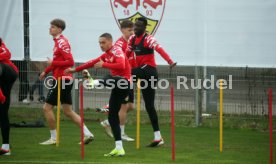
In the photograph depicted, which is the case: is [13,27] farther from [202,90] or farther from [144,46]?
[144,46]

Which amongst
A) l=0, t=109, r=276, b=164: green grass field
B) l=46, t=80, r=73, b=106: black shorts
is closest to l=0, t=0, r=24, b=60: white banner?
l=0, t=109, r=276, b=164: green grass field

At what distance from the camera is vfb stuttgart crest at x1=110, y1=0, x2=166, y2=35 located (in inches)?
613

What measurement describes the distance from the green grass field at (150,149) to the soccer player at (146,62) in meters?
0.49

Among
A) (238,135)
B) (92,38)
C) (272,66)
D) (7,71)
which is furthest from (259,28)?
(7,71)

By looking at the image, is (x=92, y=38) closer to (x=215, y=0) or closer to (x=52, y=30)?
(x=215, y=0)

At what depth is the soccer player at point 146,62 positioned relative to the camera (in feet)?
38.6

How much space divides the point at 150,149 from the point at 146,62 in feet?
5.20

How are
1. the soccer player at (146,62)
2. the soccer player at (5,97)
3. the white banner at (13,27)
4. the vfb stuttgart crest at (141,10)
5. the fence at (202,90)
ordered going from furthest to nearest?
the white banner at (13,27), the vfb stuttgart crest at (141,10), the fence at (202,90), the soccer player at (146,62), the soccer player at (5,97)

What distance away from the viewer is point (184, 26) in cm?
1552

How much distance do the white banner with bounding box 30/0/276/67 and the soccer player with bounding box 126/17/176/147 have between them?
358 cm

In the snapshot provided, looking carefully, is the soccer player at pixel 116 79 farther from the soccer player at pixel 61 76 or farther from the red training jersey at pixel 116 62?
the soccer player at pixel 61 76

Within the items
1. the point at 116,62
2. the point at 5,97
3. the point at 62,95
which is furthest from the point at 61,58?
the point at 116,62

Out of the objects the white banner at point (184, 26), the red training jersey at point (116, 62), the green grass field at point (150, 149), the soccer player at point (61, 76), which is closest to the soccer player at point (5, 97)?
the green grass field at point (150, 149)

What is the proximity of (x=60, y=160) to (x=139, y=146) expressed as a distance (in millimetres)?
2235
